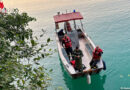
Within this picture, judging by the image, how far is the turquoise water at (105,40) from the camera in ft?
31.4

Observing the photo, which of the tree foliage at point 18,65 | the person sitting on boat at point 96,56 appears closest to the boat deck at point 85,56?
the person sitting on boat at point 96,56

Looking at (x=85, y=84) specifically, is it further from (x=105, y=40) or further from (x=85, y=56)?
(x=105, y=40)

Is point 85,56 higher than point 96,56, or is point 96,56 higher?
point 96,56

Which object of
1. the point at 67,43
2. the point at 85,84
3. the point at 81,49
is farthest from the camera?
the point at 81,49

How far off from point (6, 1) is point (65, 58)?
35374mm

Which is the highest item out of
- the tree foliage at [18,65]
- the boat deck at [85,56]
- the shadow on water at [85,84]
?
the tree foliage at [18,65]

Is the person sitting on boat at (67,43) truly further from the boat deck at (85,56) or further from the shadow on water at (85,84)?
the shadow on water at (85,84)

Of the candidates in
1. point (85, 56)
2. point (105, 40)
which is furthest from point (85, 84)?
point (105, 40)

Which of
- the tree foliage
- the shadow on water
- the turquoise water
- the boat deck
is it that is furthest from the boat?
the tree foliage

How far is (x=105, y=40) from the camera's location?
14.8 meters

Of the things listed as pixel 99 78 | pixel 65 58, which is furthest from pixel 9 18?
pixel 99 78

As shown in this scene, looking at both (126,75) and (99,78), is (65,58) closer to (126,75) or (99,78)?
(99,78)

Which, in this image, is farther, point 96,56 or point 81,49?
point 81,49

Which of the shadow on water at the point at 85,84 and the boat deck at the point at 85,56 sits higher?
the boat deck at the point at 85,56
